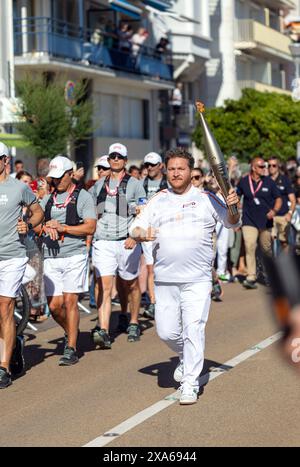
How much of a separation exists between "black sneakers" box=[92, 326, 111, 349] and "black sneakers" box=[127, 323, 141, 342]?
2.26ft

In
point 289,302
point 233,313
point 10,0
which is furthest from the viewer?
point 10,0

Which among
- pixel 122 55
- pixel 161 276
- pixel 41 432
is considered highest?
pixel 122 55

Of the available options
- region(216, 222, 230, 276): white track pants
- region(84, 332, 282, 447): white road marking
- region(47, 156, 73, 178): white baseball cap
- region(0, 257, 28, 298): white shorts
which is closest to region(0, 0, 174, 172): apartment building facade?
region(216, 222, 230, 276): white track pants

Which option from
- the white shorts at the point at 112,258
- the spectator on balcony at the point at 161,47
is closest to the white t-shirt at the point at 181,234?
the white shorts at the point at 112,258

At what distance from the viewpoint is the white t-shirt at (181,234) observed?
9.19 m

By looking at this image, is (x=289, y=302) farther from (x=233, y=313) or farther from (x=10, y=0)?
(x=10, y=0)

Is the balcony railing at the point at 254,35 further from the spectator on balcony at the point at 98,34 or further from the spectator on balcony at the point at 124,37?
the spectator on balcony at the point at 98,34

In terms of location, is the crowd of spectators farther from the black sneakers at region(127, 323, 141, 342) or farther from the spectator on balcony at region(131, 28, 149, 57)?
the black sneakers at region(127, 323, 141, 342)

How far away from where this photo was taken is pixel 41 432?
798 cm

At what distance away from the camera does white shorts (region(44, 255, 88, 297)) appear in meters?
11.4

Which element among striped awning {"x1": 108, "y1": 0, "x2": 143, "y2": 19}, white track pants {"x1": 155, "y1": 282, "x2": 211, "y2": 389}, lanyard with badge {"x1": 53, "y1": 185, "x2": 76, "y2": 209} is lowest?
white track pants {"x1": 155, "y1": 282, "x2": 211, "y2": 389}

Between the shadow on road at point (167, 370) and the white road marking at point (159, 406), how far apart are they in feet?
0.15

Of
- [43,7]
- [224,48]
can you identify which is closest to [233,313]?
[43,7]

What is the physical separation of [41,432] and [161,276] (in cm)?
184
